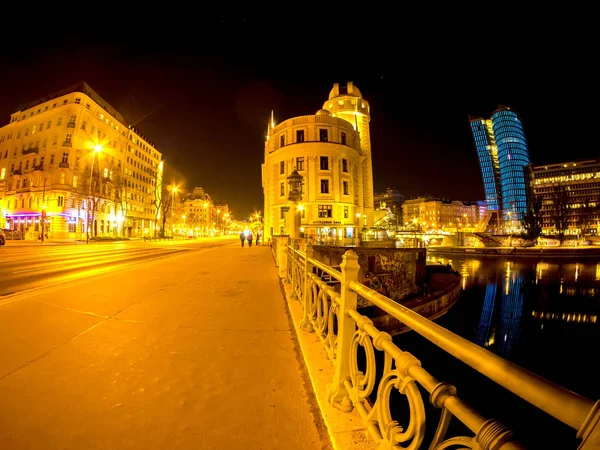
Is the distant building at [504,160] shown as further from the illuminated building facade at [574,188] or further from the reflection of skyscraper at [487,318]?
the reflection of skyscraper at [487,318]

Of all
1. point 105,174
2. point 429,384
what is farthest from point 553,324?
point 105,174

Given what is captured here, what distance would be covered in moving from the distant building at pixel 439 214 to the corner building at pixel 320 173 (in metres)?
86.8

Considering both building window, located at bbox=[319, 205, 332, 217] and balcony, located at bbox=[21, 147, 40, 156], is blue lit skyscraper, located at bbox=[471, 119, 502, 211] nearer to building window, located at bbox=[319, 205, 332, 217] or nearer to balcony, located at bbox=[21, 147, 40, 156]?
building window, located at bbox=[319, 205, 332, 217]

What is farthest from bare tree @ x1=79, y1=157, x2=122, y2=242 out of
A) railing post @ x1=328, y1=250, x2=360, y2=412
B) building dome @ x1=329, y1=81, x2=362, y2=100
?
railing post @ x1=328, y1=250, x2=360, y2=412

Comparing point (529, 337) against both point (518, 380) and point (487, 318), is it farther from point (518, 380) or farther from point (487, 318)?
point (518, 380)

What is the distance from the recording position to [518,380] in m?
0.95

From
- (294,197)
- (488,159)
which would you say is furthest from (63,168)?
(488,159)

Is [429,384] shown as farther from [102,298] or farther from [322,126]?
[322,126]

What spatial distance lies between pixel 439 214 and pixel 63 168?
128 metres

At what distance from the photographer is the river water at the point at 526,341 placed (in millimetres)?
7332

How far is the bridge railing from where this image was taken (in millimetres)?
790

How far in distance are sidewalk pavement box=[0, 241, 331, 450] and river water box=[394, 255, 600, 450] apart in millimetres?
5393

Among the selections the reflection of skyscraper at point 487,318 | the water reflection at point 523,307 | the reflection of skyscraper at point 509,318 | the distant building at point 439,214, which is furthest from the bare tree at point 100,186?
the distant building at point 439,214

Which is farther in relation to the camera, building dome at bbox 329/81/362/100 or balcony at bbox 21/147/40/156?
building dome at bbox 329/81/362/100
